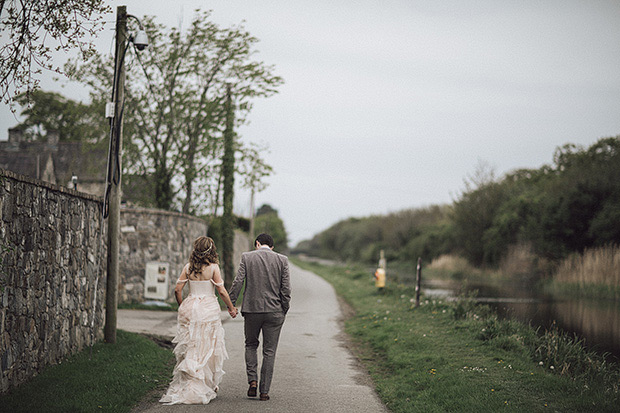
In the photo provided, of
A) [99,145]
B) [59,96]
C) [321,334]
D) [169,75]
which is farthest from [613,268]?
[59,96]

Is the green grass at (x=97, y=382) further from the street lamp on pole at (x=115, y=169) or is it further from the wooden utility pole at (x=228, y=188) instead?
the wooden utility pole at (x=228, y=188)

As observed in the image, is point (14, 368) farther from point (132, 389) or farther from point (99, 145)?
point (99, 145)

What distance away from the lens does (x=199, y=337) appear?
7176 millimetres

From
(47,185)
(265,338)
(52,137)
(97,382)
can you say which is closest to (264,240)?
(265,338)

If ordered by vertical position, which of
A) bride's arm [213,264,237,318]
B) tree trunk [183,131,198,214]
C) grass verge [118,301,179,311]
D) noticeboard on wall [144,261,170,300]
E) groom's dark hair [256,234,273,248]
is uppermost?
Answer: tree trunk [183,131,198,214]

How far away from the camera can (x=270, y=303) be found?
24.0 ft

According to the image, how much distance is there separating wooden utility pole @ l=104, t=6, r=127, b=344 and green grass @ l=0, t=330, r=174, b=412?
1.67ft

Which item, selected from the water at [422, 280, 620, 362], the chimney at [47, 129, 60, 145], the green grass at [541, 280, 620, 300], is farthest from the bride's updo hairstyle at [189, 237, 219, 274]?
the chimney at [47, 129, 60, 145]

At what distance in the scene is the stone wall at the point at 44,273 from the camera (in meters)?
6.65

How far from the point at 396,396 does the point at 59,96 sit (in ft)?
169

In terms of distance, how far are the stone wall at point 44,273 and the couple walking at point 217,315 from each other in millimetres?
1868

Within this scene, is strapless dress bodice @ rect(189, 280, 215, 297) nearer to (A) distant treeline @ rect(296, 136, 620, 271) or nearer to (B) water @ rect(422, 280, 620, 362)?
(B) water @ rect(422, 280, 620, 362)

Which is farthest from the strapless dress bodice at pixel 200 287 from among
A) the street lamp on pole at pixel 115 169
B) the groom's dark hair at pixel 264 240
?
the street lamp on pole at pixel 115 169

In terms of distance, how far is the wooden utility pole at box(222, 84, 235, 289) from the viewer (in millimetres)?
21781
